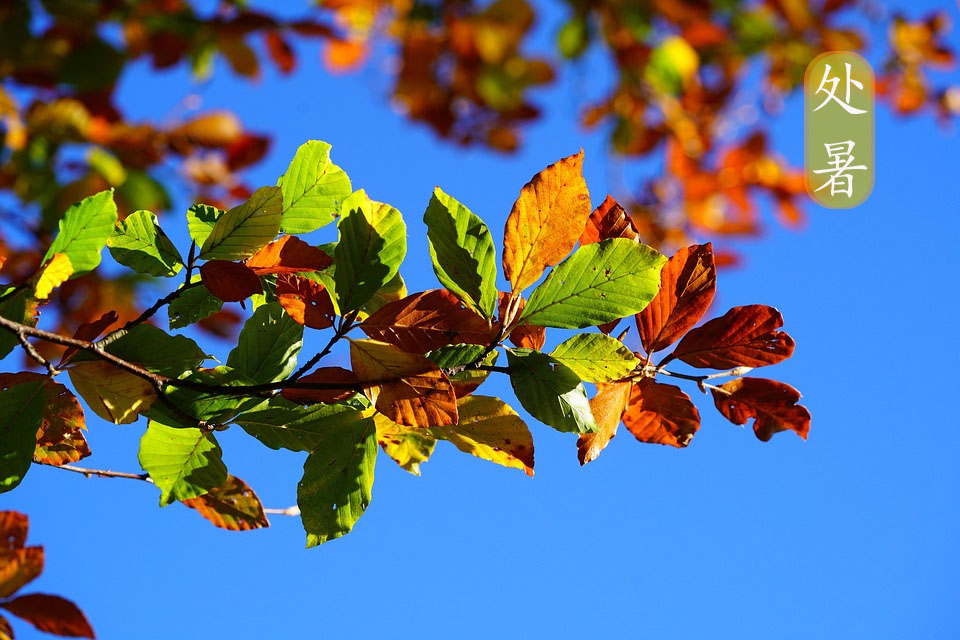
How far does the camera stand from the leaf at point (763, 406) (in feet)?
1.55

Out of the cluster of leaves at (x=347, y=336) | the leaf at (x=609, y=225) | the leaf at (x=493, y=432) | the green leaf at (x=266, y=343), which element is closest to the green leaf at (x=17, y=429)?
the cluster of leaves at (x=347, y=336)

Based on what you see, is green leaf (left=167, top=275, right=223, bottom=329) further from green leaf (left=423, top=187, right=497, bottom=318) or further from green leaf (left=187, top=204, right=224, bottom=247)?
green leaf (left=423, top=187, right=497, bottom=318)

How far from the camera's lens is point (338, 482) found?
43 cm

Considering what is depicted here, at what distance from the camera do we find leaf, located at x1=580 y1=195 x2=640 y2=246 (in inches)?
18.3

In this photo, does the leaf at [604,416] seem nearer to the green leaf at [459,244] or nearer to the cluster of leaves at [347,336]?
the cluster of leaves at [347,336]

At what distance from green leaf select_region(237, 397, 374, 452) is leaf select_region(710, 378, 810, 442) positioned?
9.7 inches

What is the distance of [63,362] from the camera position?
0.42m

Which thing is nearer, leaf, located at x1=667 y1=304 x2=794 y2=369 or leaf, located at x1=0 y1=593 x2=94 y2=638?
leaf, located at x1=0 y1=593 x2=94 y2=638

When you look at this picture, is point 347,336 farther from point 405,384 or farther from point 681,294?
point 681,294

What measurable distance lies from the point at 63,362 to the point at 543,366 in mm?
277

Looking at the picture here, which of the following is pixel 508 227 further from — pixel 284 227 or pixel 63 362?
pixel 63 362

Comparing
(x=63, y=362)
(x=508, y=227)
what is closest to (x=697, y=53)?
(x=508, y=227)

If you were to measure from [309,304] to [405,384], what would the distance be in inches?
3.6

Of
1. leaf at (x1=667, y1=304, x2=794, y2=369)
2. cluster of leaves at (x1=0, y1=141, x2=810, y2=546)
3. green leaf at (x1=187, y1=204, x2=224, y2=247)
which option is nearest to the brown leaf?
cluster of leaves at (x1=0, y1=141, x2=810, y2=546)
